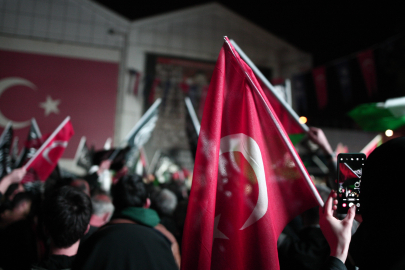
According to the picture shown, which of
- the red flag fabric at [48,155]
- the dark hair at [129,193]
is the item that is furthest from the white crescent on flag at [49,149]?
the dark hair at [129,193]

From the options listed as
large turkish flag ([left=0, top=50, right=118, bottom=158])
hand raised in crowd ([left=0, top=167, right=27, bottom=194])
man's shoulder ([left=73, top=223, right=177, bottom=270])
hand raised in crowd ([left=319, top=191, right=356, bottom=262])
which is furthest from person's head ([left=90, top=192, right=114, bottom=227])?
large turkish flag ([left=0, top=50, right=118, bottom=158])

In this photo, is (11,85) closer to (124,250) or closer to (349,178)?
(124,250)

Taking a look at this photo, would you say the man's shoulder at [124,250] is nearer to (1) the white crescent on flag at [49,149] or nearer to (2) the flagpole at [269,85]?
(2) the flagpole at [269,85]

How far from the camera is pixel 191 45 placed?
14711mm

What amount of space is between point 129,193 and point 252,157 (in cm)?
88

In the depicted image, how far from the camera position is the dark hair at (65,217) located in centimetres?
172

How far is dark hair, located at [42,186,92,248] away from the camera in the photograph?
172 centimetres

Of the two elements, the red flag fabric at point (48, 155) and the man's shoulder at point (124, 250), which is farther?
the red flag fabric at point (48, 155)

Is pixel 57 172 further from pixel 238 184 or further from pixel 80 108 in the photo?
pixel 80 108

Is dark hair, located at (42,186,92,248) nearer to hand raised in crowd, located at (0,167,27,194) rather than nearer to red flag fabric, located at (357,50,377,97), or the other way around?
hand raised in crowd, located at (0,167,27,194)

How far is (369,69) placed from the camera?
299 inches

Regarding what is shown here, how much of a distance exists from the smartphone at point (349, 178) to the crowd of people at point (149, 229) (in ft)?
0.28

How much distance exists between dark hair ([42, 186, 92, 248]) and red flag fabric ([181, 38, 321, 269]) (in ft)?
2.43

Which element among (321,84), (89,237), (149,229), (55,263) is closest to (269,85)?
(149,229)
